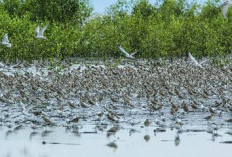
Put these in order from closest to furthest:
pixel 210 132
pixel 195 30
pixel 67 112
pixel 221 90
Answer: pixel 210 132 < pixel 67 112 < pixel 221 90 < pixel 195 30

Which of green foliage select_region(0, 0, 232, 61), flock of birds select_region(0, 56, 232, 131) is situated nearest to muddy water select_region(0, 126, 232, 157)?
flock of birds select_region(0, 56, 232, 131)

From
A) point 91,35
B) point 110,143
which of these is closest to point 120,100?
point 110,143

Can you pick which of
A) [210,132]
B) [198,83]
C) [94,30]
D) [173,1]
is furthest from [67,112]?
[173,1]

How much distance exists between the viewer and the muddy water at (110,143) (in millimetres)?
15656

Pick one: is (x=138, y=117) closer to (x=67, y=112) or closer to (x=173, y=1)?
(x=67, y=112)

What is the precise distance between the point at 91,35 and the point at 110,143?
46232 millimetres

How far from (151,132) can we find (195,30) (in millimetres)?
41834

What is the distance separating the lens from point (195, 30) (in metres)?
59.2

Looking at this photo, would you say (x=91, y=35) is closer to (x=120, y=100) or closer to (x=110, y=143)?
(x=120, y=100)

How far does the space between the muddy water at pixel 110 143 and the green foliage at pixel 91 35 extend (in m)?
32.3

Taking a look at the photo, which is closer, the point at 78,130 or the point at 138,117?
the point at 78,130

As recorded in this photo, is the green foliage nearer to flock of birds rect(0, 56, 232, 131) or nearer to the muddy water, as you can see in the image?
flock of birds rect(0, 56, 232, 131)

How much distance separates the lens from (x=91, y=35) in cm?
6256

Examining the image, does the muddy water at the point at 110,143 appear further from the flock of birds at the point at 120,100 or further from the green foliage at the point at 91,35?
the green foliage at the point at 91,35
